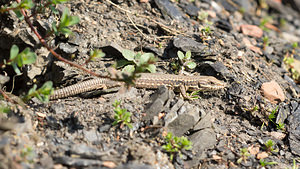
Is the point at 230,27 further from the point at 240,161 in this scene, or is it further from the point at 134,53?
the point at 240,161

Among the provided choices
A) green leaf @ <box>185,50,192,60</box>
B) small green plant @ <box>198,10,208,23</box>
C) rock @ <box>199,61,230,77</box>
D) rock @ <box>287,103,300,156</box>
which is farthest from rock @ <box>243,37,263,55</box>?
green leaf @ <box>185,50,192,60</box>

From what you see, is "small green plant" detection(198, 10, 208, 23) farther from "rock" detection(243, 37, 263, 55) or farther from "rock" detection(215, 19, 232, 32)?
"rock" detection(243, 37, 263, 55)

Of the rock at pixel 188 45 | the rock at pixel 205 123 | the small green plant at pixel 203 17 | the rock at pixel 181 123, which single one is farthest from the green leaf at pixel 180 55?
the small green plant at pixel 203 17

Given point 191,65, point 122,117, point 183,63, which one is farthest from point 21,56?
point 191,65

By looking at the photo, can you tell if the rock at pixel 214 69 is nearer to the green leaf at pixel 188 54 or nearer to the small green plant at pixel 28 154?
the green leaf at pixel 188 54

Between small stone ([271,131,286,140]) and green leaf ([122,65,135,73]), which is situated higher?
green leaf ([122,65,135,73])

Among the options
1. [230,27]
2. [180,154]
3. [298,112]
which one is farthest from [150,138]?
[230,27]
